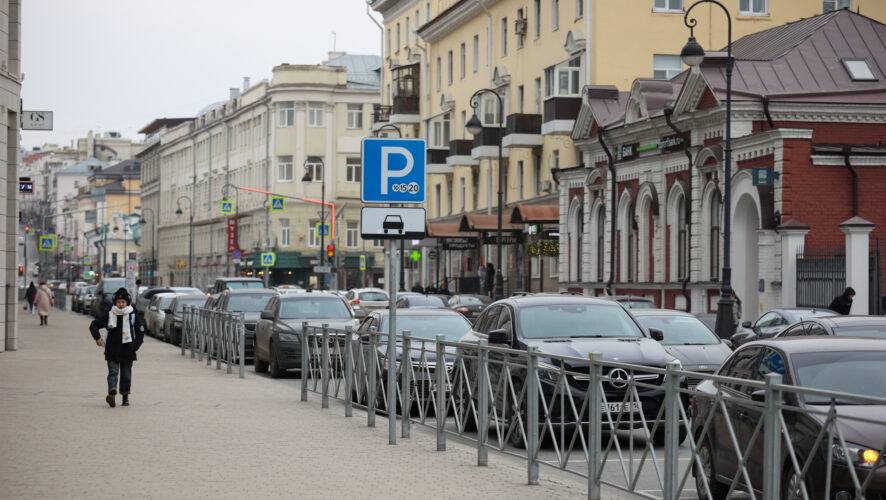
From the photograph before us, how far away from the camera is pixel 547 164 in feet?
191

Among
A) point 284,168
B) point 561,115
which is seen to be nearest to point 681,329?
point 561,115

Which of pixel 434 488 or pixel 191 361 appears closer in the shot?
pixel 434 488

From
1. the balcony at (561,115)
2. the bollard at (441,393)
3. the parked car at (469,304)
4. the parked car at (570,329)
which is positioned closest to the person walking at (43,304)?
the parked car at (469,304)

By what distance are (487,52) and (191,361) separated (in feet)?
122

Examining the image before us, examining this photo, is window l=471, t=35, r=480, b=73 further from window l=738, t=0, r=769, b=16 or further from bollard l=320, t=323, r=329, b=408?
bollard l=320, t=323, r=329, b=408

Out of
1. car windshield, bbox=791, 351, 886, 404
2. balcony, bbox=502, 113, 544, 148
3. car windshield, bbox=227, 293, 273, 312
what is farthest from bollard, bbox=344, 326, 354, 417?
balcony, bbox=502, 113, 544, 148

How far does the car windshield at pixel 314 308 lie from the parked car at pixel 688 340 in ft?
27.8

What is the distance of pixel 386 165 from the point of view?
15.2 m

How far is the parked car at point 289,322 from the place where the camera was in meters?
27.4

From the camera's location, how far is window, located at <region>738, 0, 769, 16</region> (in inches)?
2183

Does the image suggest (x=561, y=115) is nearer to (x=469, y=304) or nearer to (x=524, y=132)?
(x=524, y=132)

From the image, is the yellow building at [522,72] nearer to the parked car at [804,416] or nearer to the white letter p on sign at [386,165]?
the white letter p on sign at [386,165]

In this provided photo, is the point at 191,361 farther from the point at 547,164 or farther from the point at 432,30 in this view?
the point at 432,30

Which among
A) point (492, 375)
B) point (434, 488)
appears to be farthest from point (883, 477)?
point (492, 375)
